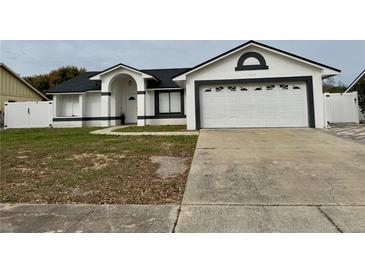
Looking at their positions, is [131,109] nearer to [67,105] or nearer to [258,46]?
[67,105]

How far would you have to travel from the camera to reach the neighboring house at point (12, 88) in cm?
2211

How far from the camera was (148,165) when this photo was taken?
6777 mm

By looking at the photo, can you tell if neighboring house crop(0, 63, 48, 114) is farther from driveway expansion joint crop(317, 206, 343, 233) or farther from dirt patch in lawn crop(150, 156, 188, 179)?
driveway expansion joint crop(317, 206, 343, 233)

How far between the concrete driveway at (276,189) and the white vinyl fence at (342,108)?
28.7ft

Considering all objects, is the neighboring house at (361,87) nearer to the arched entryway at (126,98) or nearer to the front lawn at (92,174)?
the front lawn at (92,174)

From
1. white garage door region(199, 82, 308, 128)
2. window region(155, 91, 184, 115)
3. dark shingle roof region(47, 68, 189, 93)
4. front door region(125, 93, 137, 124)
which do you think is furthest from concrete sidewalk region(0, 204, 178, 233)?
front door region(125, 93, 137, 124)

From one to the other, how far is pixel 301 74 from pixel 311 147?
6.49m

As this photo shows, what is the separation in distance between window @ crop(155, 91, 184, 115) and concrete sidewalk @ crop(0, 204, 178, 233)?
15.1 metres

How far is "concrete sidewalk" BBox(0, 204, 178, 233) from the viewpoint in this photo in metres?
3.57

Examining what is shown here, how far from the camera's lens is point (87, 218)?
391cm

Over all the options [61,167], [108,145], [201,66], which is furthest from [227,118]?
[61,167]

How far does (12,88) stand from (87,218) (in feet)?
80.2

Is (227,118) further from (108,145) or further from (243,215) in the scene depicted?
(243,215)

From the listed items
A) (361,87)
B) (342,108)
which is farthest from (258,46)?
(361,87)
